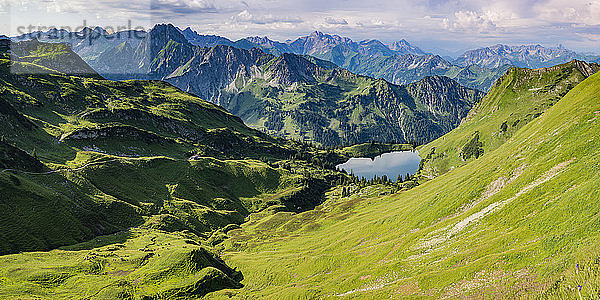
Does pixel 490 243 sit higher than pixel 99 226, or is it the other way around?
pixel 490 243

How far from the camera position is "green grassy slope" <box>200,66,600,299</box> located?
31066 mm

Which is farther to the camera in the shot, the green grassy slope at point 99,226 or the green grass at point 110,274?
the green grassy slope at point 99,226

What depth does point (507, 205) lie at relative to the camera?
54656 millimetres

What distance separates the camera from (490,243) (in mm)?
44125

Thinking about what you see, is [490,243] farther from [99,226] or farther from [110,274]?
[99,226]

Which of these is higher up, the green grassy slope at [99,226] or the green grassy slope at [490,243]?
the green grassy slope at [490,243]

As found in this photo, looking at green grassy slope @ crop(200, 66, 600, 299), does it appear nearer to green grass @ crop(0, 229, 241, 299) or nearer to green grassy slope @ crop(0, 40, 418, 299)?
green grass @ crop(0, 229, 241, 299)

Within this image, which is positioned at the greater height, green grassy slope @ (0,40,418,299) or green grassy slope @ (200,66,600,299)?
green grassy slope @ (200,66,600,299)

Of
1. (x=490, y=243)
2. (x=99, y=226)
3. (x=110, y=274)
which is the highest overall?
(x=490, y=243)

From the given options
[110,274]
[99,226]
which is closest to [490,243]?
[110,274]

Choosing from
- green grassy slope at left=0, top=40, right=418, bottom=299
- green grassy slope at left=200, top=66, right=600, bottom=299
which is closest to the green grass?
green grassy slope at left=0, top=40, right=418, bottom=299

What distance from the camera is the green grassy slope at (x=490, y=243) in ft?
102

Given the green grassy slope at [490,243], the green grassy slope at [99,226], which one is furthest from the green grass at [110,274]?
the green grassy slope at [490,243]

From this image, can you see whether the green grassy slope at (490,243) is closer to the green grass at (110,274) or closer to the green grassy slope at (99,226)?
the green grass at (110,274)
